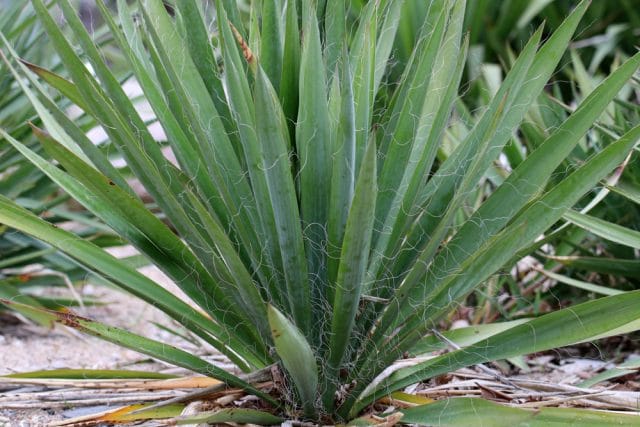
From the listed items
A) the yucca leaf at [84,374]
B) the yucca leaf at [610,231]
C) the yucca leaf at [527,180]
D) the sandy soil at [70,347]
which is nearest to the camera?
the yucca leaf at [527,180]

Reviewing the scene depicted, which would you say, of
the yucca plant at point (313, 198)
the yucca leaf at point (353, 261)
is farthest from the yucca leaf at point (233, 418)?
the yucca leaf at point (353, 261)

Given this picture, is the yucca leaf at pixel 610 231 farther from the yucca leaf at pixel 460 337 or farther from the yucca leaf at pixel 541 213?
the yucca leaf at pixel 541 213

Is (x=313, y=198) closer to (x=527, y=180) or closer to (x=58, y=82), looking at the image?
(x=527, y=180)

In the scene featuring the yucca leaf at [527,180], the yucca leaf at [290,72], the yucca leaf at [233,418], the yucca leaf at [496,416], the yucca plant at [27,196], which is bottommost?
the yucca leaf at [496,416]

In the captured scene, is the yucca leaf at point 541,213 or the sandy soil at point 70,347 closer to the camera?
the yucca leaf at point 541,213

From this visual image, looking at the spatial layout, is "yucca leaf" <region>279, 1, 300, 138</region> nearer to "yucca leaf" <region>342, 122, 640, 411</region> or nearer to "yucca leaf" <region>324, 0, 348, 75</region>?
"yucca leaf" <region>324, 0, 348, 75</region>

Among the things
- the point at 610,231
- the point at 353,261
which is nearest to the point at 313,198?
the point at 353,261

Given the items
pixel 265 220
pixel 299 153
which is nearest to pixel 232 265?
pixel 265 220
